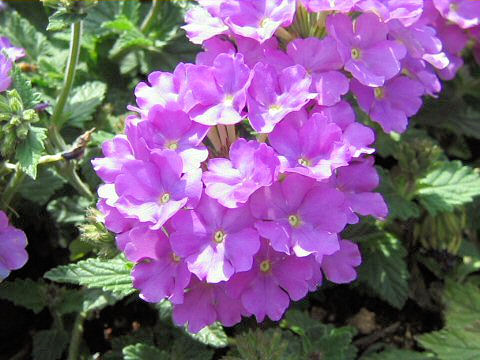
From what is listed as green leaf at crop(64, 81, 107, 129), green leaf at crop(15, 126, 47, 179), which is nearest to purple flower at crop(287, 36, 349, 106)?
green leaf at crop(15, 126, 47, 179)

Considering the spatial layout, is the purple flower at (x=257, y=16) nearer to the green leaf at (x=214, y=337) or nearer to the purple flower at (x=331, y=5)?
the purple flower at (x=331, y=5)

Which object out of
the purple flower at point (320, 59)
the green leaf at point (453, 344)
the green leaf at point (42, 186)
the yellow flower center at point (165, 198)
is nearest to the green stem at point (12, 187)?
the green leaf at point (42, 186)

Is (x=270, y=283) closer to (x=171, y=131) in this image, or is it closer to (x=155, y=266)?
(x=155, y=266)

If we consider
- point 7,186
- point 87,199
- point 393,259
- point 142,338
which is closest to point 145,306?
point 142,338

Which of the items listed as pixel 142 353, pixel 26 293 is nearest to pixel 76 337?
pixel 26 293

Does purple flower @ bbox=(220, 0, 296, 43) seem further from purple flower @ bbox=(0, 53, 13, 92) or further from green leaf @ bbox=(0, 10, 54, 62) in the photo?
green leaf @ bbox=(0, 10, 54, 62)
